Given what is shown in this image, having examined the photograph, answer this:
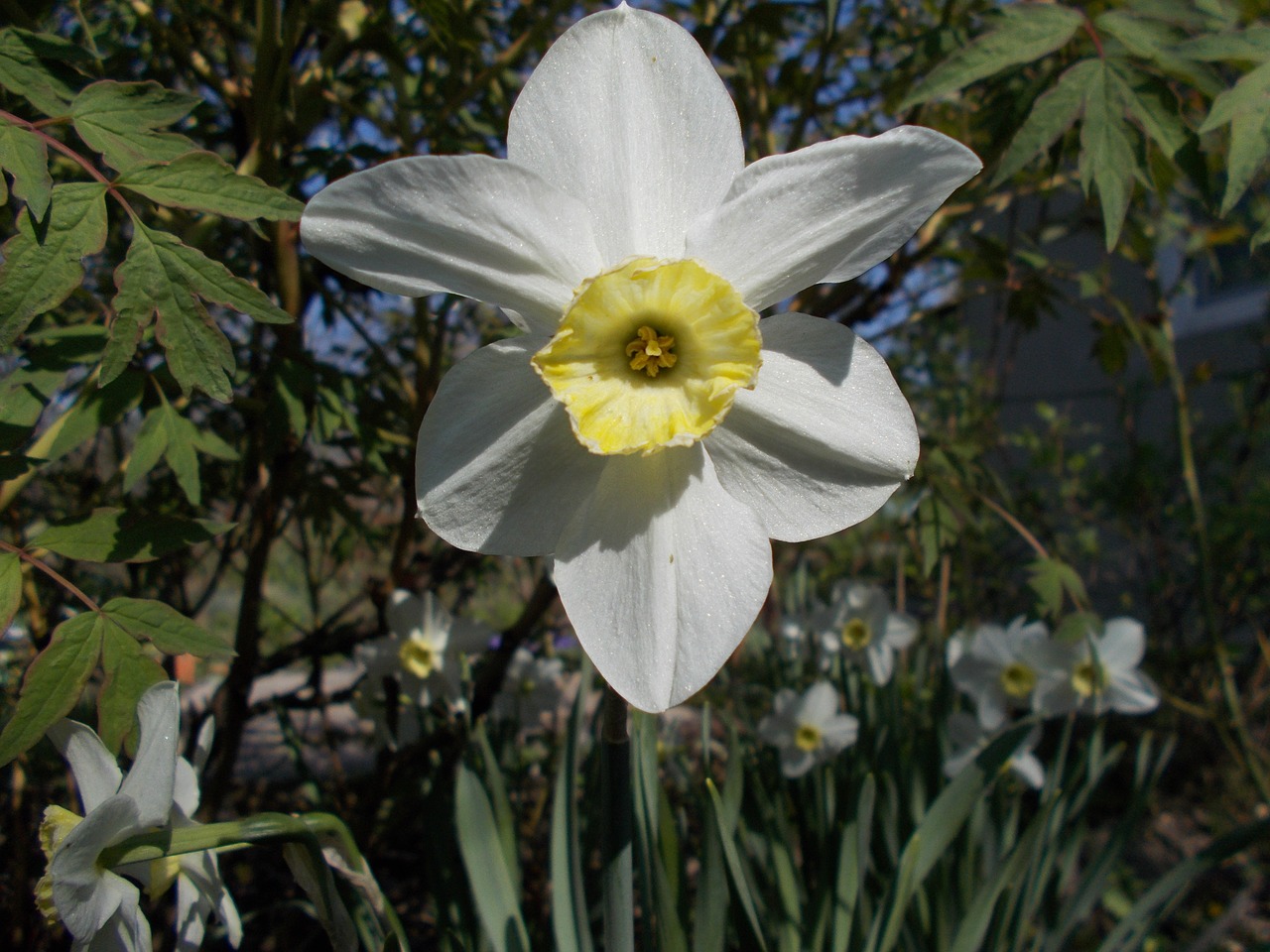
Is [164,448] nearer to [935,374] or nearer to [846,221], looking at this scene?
[846,221]

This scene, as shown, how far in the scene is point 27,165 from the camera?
2.53 feet

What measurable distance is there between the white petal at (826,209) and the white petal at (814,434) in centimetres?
6

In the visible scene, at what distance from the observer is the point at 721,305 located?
31.5 inches

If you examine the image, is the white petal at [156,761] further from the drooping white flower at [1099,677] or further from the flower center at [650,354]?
the drooping white flower at [1099,677]

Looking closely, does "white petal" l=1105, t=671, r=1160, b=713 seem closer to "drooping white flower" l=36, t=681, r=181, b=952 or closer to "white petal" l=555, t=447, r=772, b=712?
"white petal" l=555, t=447, r=772, b=712

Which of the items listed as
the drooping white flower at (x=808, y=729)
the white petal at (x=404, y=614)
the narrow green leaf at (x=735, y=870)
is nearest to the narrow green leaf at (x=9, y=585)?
the white petal at (x=404, y=614)

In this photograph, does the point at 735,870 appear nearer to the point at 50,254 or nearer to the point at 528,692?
the point at 528,692

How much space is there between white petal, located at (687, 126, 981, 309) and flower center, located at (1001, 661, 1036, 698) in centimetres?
155

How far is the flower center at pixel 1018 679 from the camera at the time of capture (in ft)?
6.48

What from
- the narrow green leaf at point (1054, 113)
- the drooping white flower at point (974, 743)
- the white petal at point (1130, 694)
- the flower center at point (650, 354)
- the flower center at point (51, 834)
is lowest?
the drooping white flower at point (974, 743)

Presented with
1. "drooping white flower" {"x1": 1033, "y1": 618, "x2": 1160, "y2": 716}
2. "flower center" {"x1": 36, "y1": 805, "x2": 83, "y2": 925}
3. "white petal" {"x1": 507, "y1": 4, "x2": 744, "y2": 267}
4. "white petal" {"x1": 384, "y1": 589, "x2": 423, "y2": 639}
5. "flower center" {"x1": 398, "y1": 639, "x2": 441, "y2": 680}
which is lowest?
"drooping white flower" {"x1": 1033, "y1": 618, "x2": 1160, "y2": 716}

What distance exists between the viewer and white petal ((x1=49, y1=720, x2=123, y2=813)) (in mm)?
829

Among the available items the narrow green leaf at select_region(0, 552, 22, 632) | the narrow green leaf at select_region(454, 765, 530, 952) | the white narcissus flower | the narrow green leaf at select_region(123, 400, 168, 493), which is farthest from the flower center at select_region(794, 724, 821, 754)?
the narrow green leaf at select_region(0, 552, 22, 632)

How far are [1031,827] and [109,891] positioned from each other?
4.59 feet
